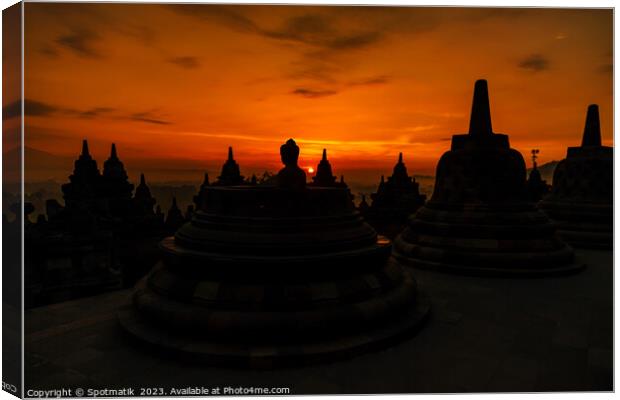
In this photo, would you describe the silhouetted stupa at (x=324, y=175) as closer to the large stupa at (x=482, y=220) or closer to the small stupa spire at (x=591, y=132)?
the large stupa at (x=482, y=220)

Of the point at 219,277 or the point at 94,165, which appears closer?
the point at 219,277

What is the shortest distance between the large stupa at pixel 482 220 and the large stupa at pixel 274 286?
4.97 metres

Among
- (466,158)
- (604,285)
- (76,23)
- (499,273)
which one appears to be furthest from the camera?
(466,158)

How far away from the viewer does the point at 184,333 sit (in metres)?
6.20

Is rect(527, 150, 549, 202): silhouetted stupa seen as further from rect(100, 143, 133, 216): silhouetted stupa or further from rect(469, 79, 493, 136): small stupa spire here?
rect(100, 143, 133, 216): silhouetted stupa

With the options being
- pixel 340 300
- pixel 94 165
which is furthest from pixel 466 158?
pixel 94 165

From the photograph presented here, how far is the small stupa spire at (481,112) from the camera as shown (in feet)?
43.7

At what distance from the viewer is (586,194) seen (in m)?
17.2

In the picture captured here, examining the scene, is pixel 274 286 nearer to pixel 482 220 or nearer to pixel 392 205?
pixel 482 220

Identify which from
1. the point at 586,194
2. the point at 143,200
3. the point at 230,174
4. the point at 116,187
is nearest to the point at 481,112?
the point at 586,194

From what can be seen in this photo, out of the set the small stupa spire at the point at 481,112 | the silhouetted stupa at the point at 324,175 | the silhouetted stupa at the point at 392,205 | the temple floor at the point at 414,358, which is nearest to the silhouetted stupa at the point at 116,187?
the silhouetted stupa at the point at 324,175

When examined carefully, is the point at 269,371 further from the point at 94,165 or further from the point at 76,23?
the point at 94,165

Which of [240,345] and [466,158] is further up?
[466,158]

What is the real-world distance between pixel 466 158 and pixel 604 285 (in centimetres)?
518
